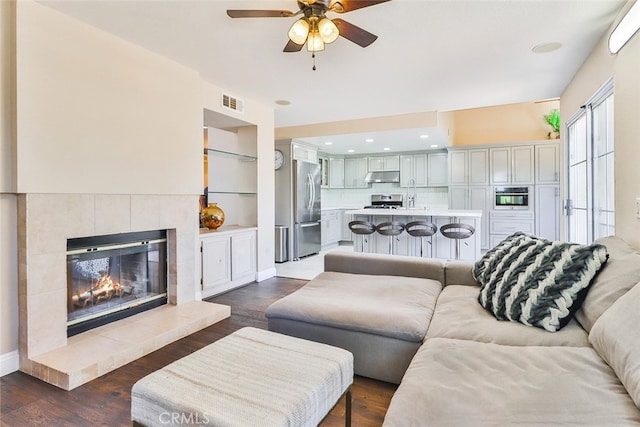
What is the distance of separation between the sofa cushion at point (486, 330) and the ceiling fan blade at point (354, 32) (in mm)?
1845

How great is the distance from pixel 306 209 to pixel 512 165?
163 inches

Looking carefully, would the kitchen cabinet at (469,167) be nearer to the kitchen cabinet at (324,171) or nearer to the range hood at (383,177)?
the range hood at (383,177)

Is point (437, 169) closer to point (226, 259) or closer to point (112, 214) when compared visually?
point (226, 259)

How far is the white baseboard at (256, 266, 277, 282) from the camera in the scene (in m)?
4.78

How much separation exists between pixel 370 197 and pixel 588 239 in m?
5.64

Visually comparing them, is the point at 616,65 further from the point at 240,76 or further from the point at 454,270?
the point at 240,76

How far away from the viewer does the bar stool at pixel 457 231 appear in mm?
4555

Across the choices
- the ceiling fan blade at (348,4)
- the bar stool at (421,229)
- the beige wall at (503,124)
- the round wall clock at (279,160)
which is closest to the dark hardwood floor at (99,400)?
the ceiling fan blade at (348,4)

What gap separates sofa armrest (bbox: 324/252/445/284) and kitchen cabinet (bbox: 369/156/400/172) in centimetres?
532

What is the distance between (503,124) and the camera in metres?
7.48

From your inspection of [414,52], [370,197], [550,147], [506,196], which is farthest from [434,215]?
[370,197]

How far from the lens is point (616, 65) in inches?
95.2

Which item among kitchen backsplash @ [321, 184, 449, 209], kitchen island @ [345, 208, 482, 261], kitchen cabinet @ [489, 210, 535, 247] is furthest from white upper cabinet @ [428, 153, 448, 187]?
kitchen island @ [345, 208, 482, 261]

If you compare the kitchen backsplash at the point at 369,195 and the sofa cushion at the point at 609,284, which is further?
the kitchen backsplash at the point at 369,195
